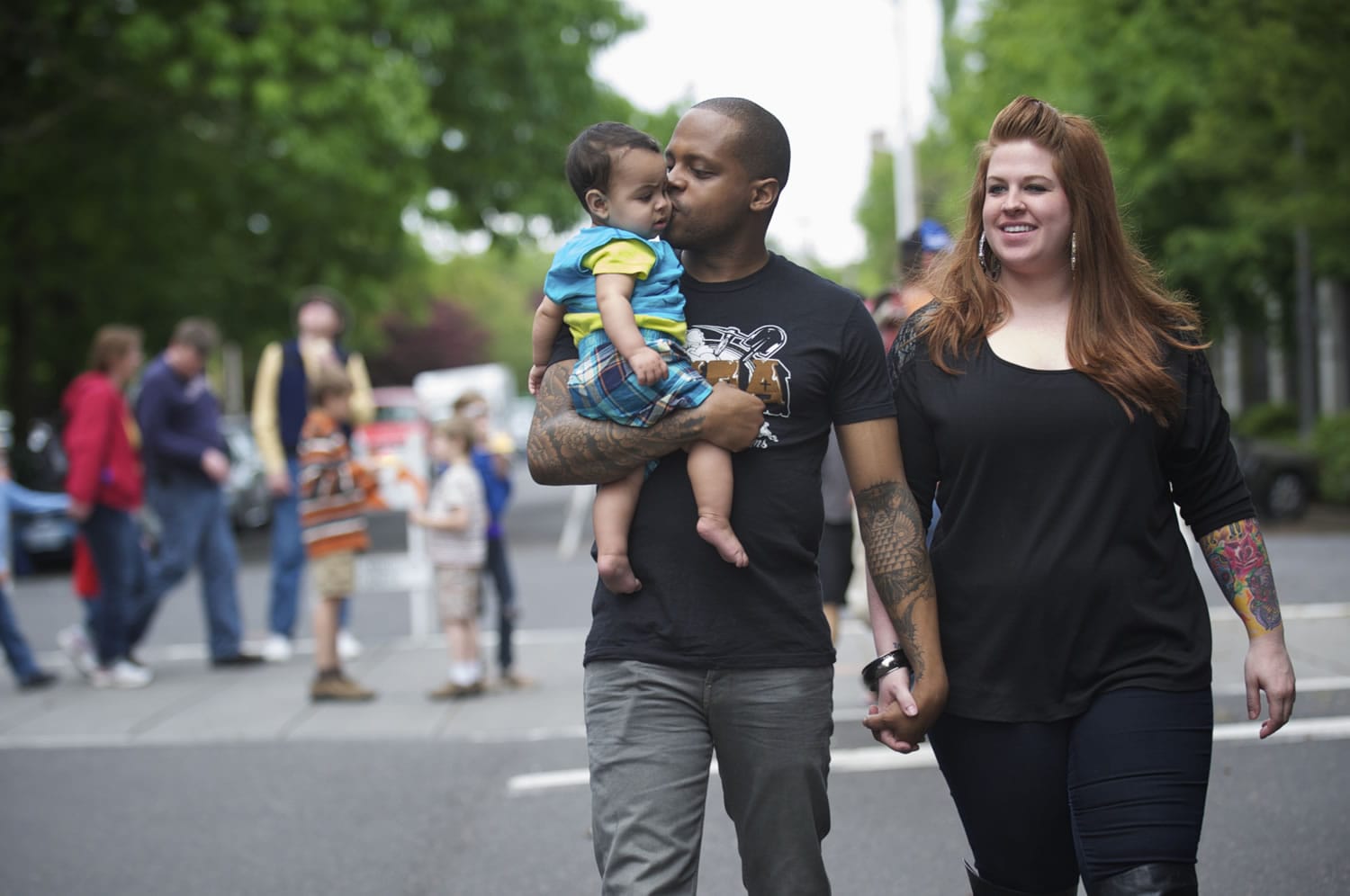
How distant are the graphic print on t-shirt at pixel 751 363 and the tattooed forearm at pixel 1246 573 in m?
0.93

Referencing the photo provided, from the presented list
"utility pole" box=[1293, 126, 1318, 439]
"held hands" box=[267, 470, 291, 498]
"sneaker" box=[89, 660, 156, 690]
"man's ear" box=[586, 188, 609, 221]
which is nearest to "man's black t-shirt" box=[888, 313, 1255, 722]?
"man's ear" box=[586, 188, 609, 221]

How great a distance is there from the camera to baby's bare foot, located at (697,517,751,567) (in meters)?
2.93

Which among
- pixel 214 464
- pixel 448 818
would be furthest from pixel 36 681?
pixel 448 818

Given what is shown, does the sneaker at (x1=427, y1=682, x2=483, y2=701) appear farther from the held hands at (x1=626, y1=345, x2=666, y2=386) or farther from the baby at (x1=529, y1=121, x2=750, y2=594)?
the held hands at (x1=626, y1=345, x2=666, y2=386)

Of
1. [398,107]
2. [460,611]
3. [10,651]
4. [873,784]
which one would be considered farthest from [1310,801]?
[398,107]

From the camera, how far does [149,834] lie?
229 inches

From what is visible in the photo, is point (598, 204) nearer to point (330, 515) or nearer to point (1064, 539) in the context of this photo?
point (1064, 539)

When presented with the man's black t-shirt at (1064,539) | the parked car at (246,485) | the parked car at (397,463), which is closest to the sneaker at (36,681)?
the parked car at (397,463)

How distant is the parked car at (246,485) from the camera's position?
21.5m

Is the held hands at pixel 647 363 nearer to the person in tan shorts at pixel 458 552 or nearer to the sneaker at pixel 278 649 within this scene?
the person in tan shorts at pixel 458 552

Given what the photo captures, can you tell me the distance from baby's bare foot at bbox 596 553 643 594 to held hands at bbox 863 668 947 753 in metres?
0.54

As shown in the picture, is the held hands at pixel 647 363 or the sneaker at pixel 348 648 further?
the sneaker at pixel 348 648

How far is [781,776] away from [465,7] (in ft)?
56.8

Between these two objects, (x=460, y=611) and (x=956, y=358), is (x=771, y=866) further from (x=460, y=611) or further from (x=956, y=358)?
(x=460, y=611)
